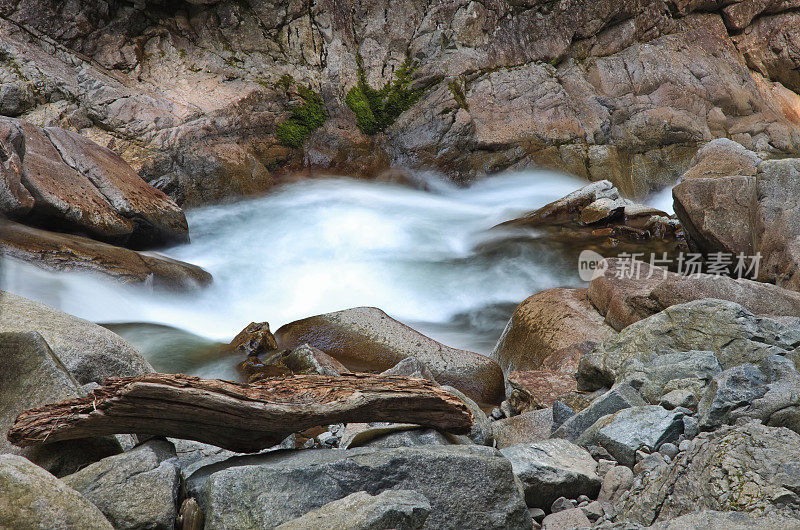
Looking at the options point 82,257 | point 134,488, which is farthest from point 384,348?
point 134,488

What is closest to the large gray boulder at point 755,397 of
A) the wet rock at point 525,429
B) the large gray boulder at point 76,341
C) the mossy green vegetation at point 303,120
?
the wet rock at point 525,429

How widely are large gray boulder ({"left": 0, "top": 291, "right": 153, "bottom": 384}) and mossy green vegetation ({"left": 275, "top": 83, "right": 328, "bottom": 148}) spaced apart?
619 inches

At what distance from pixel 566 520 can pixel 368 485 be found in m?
1.06

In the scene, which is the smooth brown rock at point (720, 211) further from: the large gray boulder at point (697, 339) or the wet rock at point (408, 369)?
the wet rock at point (408, 369)

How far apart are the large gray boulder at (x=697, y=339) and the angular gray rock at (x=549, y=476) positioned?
1.88 meters

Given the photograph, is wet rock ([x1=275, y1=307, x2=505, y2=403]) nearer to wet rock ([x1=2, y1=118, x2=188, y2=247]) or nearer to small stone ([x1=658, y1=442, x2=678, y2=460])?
small stone ([x1=658, y1=442, x2=678, y2=460])

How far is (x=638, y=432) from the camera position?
3656 millimetres

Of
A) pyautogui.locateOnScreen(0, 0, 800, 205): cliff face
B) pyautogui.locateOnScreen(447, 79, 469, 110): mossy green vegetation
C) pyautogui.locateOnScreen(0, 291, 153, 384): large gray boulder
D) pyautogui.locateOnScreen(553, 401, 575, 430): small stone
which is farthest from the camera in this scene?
pyautogui.locateOnScreen(447, 79, 469, 110): mossy green vegetation

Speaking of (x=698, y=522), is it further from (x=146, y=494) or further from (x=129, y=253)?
(x=129, y=253)

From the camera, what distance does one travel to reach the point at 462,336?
10125mm

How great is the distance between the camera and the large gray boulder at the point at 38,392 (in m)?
3.01

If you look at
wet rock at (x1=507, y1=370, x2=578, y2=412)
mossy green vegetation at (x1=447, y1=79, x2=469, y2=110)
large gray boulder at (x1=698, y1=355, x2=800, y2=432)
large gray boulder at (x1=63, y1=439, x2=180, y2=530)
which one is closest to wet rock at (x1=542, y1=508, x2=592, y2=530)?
large gray boulder at (x1=698, y1=355, x2=800, y2=432)

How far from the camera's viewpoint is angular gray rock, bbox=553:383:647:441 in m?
4.31

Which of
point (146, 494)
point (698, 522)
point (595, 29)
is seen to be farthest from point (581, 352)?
point (595, 29)
